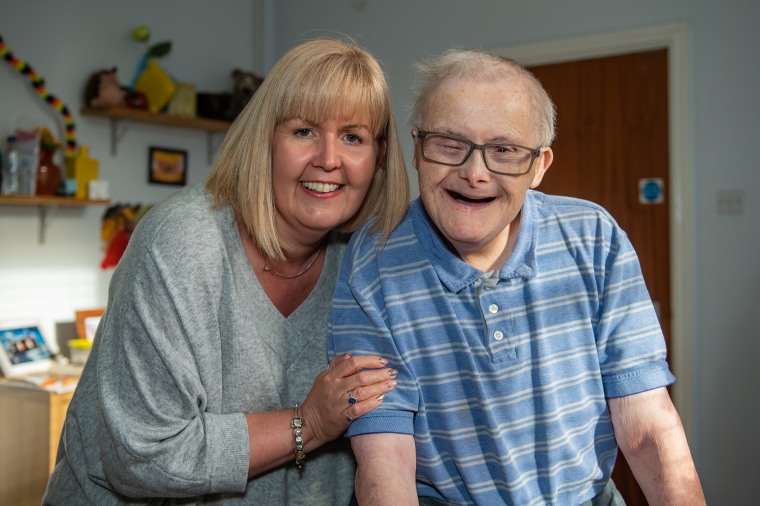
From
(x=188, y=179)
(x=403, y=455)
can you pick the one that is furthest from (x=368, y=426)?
(x=188, y=179)

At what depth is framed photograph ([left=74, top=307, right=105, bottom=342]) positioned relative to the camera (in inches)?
130

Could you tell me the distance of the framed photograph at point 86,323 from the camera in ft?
10.9

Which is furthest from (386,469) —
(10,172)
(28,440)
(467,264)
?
(10,172)

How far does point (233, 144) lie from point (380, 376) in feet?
1.88

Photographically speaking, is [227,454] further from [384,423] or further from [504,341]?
[504,341]

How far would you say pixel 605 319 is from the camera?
1229 mm

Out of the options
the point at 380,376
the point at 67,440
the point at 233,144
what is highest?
A: the point at 233,144

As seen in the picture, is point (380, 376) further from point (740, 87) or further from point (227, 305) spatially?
point (740, 87)

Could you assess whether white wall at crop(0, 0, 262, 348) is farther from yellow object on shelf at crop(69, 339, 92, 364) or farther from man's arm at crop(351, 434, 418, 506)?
man's arm at crop(351, 434, 418, 506)

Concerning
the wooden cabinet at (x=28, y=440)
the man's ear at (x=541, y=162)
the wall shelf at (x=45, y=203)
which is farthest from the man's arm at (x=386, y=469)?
the wall shelf at (x=45, y=203)

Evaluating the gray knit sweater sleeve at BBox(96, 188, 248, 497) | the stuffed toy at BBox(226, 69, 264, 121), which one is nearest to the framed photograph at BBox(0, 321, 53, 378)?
the stuffed toy at BBox(226, 69, 264, 121)

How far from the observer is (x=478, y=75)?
47.1 inches

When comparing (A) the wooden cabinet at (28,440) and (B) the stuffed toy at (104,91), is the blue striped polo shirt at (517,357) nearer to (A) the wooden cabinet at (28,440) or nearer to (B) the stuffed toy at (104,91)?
(A) the wooden cabinet at (28,440)

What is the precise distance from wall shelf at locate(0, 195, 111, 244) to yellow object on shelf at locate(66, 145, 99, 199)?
0.23 ft
